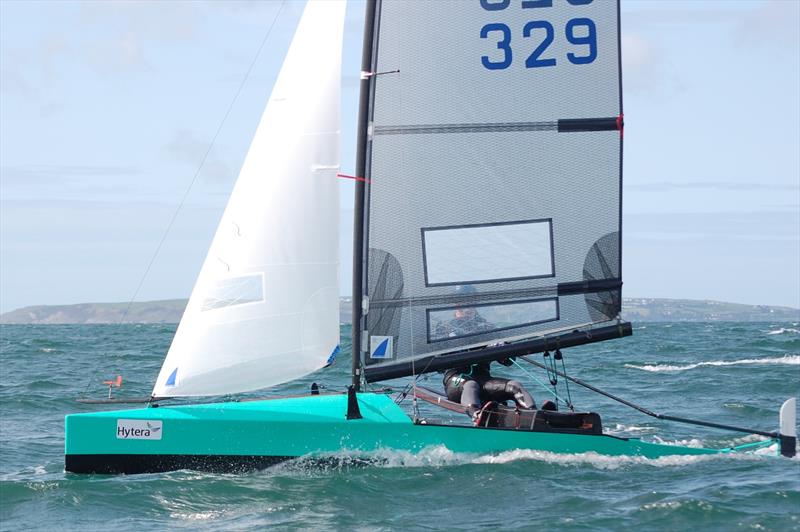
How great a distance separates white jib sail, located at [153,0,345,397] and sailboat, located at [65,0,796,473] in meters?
0.02

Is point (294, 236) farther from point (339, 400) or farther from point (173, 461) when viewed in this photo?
point (173, 461)

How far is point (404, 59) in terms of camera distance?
10.4 meters

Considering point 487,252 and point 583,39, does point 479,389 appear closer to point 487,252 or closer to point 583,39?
→ point 487,252

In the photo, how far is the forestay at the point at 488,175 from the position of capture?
412 inches

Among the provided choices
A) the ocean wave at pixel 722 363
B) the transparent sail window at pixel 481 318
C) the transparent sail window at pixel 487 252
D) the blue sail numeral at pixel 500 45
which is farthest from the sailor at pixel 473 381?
the ocean wave at pixel 722 363

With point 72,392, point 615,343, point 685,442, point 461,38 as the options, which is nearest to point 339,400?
point 461,38

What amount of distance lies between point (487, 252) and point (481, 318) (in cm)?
65

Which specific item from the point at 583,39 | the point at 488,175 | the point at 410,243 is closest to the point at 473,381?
the point at 410,243

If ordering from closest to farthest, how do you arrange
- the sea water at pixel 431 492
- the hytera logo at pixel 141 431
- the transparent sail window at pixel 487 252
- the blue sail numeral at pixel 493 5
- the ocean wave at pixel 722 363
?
the sea water at pixel 431 492 < the hytera logo at pixel 141 431 < the blue sail numeral at pixel 493 5 < the transparent sail window at pixel 487 252 < the ocean wave at pixel 722 363

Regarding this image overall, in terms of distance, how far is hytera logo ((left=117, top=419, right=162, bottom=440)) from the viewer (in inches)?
400

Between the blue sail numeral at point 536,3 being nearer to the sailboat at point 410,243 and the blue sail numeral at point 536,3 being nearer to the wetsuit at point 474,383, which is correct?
the sailboat at point 410,243

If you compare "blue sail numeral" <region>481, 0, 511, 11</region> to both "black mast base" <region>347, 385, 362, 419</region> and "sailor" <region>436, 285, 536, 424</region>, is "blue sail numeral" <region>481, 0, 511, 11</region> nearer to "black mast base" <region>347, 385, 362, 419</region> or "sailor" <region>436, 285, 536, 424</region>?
"sailor" <region>436, 285, 536, 424</region>

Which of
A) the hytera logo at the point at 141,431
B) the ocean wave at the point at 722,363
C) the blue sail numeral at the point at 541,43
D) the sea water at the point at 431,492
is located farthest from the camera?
the ocean wave at the point at 722,363

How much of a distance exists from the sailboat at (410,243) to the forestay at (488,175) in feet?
0.05
